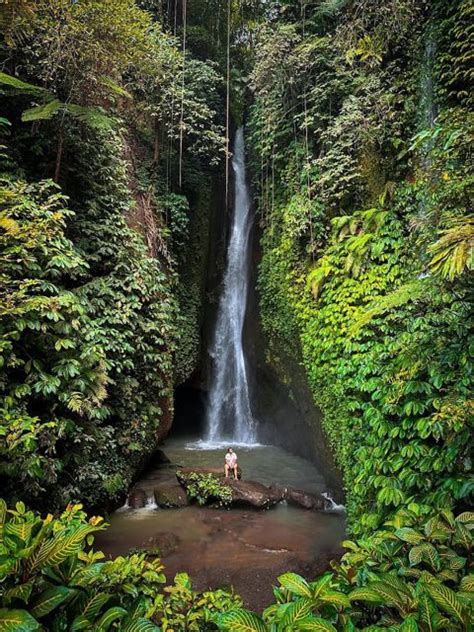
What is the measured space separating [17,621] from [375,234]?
23.0ft

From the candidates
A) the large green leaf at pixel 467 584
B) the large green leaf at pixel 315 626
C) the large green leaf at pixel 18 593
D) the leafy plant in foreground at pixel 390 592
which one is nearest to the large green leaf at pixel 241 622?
the leafy plant in foreground at pixel 390 592

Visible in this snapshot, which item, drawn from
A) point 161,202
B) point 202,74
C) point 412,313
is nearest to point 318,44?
point 202,74

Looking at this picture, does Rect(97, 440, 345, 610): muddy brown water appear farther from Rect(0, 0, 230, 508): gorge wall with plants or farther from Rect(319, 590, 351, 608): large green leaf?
Rect(319, 590, 351, 608): large green leaf

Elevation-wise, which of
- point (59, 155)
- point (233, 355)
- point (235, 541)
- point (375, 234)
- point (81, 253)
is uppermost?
point (59, 155)

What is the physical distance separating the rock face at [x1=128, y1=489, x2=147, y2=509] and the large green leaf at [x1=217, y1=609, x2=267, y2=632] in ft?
22.2

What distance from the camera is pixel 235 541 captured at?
20.8ft

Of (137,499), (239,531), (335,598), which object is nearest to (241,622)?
(335,598)

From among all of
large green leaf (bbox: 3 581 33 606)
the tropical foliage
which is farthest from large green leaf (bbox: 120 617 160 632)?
large green leaf (bbox: 3 581 33 606)

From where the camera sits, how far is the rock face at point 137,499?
297 inches

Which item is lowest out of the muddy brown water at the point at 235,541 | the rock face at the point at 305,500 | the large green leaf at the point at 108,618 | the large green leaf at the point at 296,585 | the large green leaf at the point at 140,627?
the muddy brown water at the point at 235,541

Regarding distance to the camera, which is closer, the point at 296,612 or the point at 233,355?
the point at 296,612

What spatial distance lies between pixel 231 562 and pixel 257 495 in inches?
82.7

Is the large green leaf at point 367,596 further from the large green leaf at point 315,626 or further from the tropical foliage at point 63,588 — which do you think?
the tropical foliage at point 63,588

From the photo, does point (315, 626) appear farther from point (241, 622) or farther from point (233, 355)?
point (233, 355)
